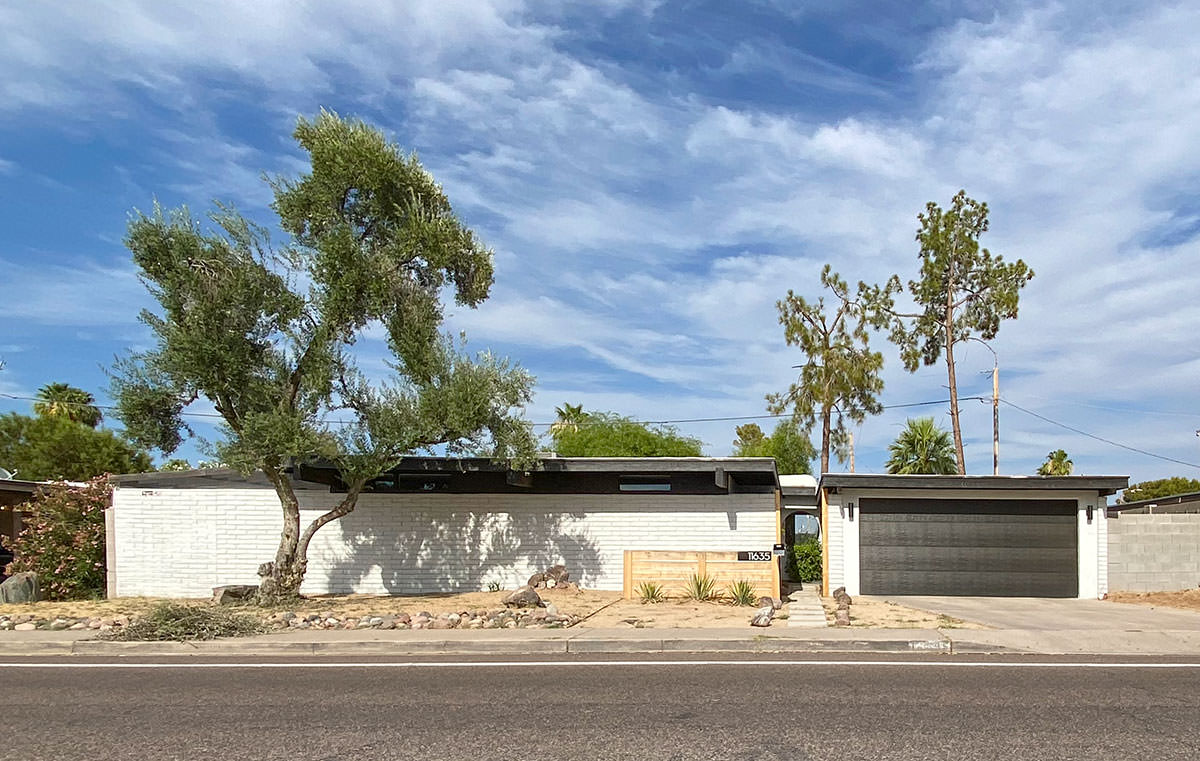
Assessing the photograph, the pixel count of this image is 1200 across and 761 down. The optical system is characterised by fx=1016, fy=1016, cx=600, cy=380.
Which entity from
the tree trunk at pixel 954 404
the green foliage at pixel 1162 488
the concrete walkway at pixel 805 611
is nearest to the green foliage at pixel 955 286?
the tree trunk at pixel 954 404

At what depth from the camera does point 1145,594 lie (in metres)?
20.8

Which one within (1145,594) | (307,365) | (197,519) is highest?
(307,365)

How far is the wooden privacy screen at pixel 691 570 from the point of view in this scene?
61.8 feet

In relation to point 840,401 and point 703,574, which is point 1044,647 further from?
point 840,401

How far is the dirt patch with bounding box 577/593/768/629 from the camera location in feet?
48.3

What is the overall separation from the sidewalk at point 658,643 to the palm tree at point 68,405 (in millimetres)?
46478

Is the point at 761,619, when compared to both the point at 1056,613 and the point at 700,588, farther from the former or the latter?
the point at 1056,613

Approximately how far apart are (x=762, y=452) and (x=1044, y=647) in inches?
1393

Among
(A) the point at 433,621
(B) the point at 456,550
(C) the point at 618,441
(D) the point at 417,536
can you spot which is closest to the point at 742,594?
(A) the point at 433,621

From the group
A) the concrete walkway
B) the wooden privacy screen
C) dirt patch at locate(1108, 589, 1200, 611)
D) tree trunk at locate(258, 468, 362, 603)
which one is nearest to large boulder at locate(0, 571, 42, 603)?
tree trunk at locate(258, 468, 362, 603)

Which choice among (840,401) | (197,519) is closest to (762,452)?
(840,401)

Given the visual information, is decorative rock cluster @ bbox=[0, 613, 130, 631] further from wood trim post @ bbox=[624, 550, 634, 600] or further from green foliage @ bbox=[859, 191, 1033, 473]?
green foliage @ bbox=[859, 191, 1033, 473]

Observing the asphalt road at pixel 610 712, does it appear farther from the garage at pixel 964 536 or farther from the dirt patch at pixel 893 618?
the garage at pixel 964 536

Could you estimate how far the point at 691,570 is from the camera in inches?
744
